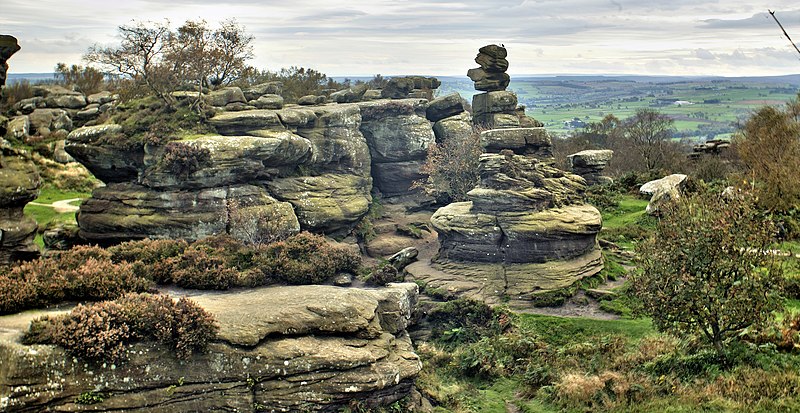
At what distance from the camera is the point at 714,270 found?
1934cm

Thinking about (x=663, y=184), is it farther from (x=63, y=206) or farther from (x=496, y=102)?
(x=63, y=206)

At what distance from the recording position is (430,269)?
39.4m

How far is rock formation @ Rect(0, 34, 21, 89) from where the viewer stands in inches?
892

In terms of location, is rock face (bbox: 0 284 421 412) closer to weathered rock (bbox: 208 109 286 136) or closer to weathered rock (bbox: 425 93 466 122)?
weathered rock (bbox: 208 109 286 136)

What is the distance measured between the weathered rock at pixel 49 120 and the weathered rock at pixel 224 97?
3000 centimetres

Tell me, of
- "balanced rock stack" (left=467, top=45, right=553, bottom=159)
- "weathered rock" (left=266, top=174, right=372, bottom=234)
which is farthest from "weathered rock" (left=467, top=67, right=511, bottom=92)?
"weathered rock" (left=266, top=174, right=372, bottom=234)

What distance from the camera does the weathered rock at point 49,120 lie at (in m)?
67.6

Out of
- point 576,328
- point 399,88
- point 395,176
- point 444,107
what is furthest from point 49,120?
point 576,328

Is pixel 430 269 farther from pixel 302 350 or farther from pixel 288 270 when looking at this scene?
pixel 302 350

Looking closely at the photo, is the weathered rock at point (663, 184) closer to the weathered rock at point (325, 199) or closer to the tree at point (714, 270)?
the weathered rock at point (325, 199)

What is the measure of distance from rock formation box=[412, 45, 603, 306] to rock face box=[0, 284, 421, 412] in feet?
53.0

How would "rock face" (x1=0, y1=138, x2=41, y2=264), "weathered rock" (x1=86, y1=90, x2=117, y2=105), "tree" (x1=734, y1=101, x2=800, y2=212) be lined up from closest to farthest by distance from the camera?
1. "rock face" (x1=0, y1=138, x2=41, y2=264)
2. "tree" (x1=734, y1=101, x2=800, y2=212)
3. "weathered rock" (x1=86, y1=90, x2=117, y2=105)

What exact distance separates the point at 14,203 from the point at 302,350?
39.8 feet

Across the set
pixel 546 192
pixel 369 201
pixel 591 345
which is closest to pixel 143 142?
pixel 369 201
